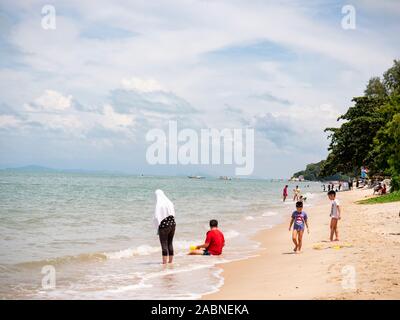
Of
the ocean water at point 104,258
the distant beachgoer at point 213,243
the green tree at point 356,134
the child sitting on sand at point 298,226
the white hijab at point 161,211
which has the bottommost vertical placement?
the ocean water at point 104,258

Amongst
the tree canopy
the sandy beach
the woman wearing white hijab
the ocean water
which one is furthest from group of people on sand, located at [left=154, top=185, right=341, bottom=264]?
the tree canopy

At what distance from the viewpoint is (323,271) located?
10406 mm

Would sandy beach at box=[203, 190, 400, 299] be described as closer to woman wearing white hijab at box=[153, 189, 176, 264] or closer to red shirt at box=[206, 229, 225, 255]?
red shirt at box=[206, 229, 225, 255]

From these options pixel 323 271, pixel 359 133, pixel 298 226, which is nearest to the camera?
pixel 323 271

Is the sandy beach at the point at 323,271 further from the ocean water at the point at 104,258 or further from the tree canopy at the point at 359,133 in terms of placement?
the tree canopy at the point at 359,133

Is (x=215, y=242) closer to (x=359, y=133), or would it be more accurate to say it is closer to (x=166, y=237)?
(x=166, y=237)

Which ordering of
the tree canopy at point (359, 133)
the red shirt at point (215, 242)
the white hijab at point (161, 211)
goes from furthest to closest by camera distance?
the tree canopy at point (359, 133), the red shirt at point (215, 242), the white hijab at point (161, 211)

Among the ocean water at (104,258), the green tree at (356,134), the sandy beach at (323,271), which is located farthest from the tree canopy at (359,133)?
the sandy beach at (323,271)

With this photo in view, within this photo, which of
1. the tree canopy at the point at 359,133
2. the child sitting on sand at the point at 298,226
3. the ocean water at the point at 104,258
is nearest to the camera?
the ocean water at the point at 104,258

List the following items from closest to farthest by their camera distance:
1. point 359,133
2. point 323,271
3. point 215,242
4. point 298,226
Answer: point 323,271 → point 298,226 → point 215,242 → point 359,133

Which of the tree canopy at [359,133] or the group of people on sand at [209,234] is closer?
the group of people on sand at [209,234]

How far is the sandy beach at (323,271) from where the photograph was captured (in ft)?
27.8

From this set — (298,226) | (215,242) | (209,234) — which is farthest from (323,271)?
(209,234)
